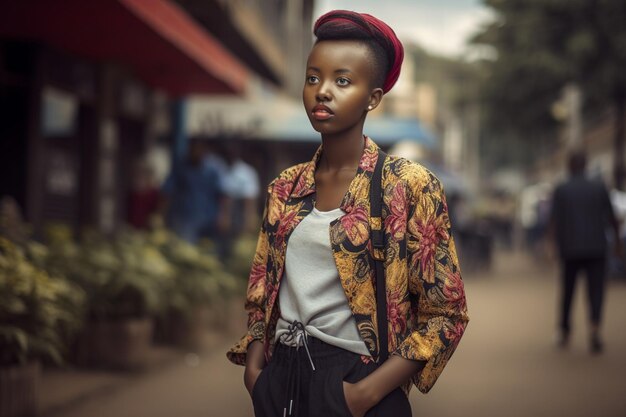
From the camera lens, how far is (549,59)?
96.7 feet

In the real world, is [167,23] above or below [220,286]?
above

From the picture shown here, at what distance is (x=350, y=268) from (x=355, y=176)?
0.26m

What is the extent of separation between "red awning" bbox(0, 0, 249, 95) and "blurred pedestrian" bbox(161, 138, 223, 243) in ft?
3.66

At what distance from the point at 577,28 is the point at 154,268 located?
22.2m

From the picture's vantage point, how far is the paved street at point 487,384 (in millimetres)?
7055

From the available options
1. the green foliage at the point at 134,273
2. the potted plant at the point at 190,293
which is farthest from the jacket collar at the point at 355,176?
the potted plant at the point at 190,293

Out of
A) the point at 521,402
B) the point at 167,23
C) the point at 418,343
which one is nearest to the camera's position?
the point at 418,343

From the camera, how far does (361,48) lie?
8.93ft

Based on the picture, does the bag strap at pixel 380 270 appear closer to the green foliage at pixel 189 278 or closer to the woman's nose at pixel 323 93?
the woman's nose at pixel 323 93

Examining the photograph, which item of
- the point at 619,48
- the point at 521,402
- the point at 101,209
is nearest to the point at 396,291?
the point at 521,402

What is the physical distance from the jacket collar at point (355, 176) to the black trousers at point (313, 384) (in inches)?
15.1

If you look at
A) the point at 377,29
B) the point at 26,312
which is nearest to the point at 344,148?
the point at 377,29

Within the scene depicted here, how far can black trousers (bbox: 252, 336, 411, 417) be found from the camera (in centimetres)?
261

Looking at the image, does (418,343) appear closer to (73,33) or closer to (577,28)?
(73,33)
